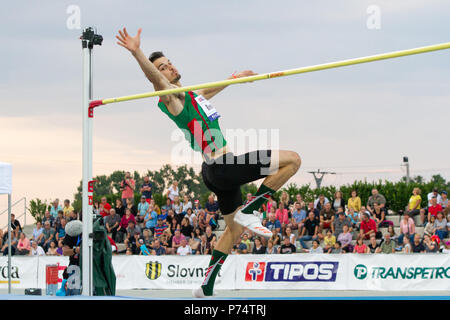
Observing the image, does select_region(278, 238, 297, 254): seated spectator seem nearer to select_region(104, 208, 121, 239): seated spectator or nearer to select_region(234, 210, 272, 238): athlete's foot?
select_region(104, 208, 121, 239): seated spectator

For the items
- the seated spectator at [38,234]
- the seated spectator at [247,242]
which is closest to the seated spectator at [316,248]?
the seated spectator at [247,242]

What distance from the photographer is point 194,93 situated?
21.9ft

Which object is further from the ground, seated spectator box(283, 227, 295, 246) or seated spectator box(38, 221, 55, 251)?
seated spectator box(283, 227, 295, 246)

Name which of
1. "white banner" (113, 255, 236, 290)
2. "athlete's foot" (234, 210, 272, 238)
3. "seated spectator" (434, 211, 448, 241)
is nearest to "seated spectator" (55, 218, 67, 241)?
"white banner" (113, 255, 236, 290)

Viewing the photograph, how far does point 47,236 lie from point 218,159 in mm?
13112

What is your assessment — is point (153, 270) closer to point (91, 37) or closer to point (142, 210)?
point (142, 210)

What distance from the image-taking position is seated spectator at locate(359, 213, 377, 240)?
47.4ft

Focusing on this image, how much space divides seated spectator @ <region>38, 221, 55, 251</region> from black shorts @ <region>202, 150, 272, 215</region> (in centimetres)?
1260

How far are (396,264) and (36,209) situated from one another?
17319 mm

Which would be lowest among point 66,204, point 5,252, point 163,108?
point 5,252

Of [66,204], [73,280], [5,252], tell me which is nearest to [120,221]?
[66,204]

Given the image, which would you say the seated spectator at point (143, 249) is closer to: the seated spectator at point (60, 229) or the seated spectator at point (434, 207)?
the seated spectator at point (60, 229)
